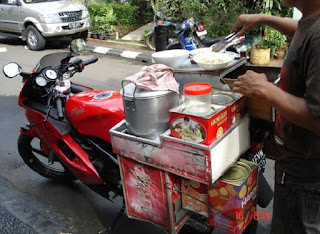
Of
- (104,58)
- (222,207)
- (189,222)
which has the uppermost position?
(222,207)

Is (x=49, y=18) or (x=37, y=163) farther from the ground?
(x=49, y=18)

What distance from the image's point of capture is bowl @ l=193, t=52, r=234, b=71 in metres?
1.91

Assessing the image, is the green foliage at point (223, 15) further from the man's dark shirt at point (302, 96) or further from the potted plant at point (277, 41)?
the man's dark shirt at point (302, 96)

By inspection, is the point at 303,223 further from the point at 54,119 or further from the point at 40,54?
the point at 40,54

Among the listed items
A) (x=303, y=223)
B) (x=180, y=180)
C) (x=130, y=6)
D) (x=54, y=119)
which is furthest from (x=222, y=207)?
(x=130, y=6)

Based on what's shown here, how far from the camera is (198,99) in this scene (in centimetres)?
167

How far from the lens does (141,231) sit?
2754mm

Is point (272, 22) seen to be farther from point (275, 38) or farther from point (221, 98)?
point (275, 38)

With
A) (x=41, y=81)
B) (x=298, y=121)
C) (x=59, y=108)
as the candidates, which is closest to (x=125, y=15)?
(x=41, y=81)

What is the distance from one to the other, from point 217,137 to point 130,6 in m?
10.6

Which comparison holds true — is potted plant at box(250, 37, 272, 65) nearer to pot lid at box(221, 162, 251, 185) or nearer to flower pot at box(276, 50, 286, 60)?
flower pot at box(276, 50, 286, 60)

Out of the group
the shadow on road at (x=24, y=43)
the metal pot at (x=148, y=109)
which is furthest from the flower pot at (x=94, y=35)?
the metal pot at (x=148, y=109)

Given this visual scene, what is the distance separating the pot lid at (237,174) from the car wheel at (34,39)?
929 centimetres

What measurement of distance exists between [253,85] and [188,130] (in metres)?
0.37
